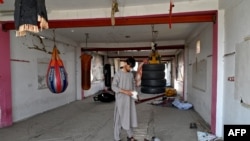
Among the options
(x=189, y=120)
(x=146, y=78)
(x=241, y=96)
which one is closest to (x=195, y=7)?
(x=241, y=96)

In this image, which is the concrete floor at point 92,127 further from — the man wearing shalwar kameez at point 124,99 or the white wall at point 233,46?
the white wall at point 233,46

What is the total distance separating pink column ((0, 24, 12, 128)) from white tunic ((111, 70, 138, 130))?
3.08 meters

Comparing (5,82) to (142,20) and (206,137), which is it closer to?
(142,20)

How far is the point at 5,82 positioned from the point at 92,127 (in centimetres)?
238

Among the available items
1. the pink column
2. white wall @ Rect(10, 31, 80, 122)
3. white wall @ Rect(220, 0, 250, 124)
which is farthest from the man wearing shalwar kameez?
white wall @ Rect(10, 31, 80, 122)

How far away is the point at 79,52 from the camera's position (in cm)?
1031

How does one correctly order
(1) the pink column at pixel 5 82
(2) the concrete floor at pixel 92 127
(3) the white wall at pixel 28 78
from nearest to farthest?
(2) the concrete floor at pixel 92 127, (1) the pink column at pixel 5 82, (3) the white wall at pixel 28 78

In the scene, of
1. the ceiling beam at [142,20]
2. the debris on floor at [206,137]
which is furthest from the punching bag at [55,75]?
the debris on floor at [206,137]

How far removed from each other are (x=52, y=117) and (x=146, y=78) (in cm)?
378

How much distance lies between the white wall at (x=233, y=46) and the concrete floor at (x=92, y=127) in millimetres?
918

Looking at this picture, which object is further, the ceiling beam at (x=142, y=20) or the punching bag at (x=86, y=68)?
the punching bag at (x=86, y=68)

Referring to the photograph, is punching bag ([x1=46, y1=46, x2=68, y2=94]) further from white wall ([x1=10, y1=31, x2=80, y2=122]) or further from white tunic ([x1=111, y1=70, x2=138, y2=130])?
white tunic ([x1=111, y1=70, x2=138, y2=130])

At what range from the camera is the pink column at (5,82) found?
513 cm

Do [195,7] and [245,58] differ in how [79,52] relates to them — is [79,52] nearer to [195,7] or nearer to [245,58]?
[195,7]
